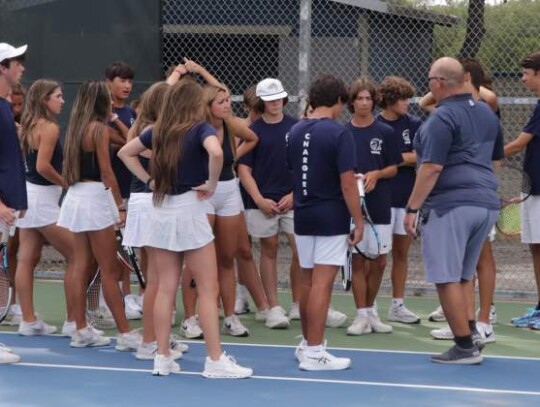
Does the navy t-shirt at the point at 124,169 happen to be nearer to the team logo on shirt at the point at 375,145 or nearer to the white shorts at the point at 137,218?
the white shorts at the point at 137,218

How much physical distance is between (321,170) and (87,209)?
63.2 inches

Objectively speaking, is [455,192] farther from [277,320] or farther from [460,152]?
[277,320]

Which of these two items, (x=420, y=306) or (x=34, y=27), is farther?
(x=34, y=27)

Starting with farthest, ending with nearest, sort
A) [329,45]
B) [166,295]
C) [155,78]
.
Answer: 1. [329,45]
2. [155,78]
3. [166,295]

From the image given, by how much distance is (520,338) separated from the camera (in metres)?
8.53

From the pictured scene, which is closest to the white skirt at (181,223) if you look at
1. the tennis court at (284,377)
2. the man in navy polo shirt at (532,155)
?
the tennis court at (284,377)

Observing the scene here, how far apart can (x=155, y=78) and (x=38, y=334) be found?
11.6ft

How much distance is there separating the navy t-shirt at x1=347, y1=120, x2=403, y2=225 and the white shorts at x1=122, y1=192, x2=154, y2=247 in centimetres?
176

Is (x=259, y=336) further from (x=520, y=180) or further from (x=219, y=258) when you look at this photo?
(x=520, y=180)

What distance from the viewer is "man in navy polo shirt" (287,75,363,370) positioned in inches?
283

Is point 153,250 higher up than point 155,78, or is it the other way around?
point 155,78

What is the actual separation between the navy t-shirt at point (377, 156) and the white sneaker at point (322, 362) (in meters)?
1.53

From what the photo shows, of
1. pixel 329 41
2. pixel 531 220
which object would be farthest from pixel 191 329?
pixel 329 41

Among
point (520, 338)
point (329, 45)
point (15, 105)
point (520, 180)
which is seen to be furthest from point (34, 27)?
point (520, 338)
